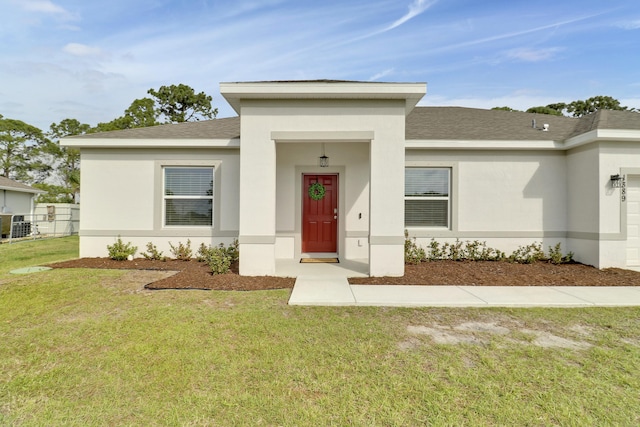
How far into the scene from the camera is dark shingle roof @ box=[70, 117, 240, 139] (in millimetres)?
8164

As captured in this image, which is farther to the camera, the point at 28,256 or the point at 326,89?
the point at 28,256

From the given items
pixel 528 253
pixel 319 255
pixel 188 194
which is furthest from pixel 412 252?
pixel 188 194

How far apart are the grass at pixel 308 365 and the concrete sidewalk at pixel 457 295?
263 mm

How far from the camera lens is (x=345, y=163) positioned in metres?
8.38

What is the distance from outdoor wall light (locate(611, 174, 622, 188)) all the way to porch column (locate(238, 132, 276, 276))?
7930 mm

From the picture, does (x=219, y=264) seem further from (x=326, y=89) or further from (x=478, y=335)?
(x=478, y=335)

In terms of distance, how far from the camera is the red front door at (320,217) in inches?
339

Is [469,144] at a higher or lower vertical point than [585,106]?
lower

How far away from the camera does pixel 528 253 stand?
8086 millimetres

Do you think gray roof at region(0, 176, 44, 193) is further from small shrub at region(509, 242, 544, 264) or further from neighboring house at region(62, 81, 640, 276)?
small shrub at region(509, 242, 544, 264)

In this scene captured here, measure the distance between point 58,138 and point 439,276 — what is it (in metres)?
32.1

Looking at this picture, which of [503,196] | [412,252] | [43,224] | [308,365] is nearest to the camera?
[308,365]

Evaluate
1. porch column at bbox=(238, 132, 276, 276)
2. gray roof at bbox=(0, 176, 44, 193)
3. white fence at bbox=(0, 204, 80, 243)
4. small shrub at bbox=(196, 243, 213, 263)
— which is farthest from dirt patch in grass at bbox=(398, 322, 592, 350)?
gray roof at bbox=(0, 176, 44, 193)

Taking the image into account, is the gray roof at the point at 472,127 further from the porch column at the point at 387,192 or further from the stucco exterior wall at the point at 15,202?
the stucco exterior wall at the point at 15,202
